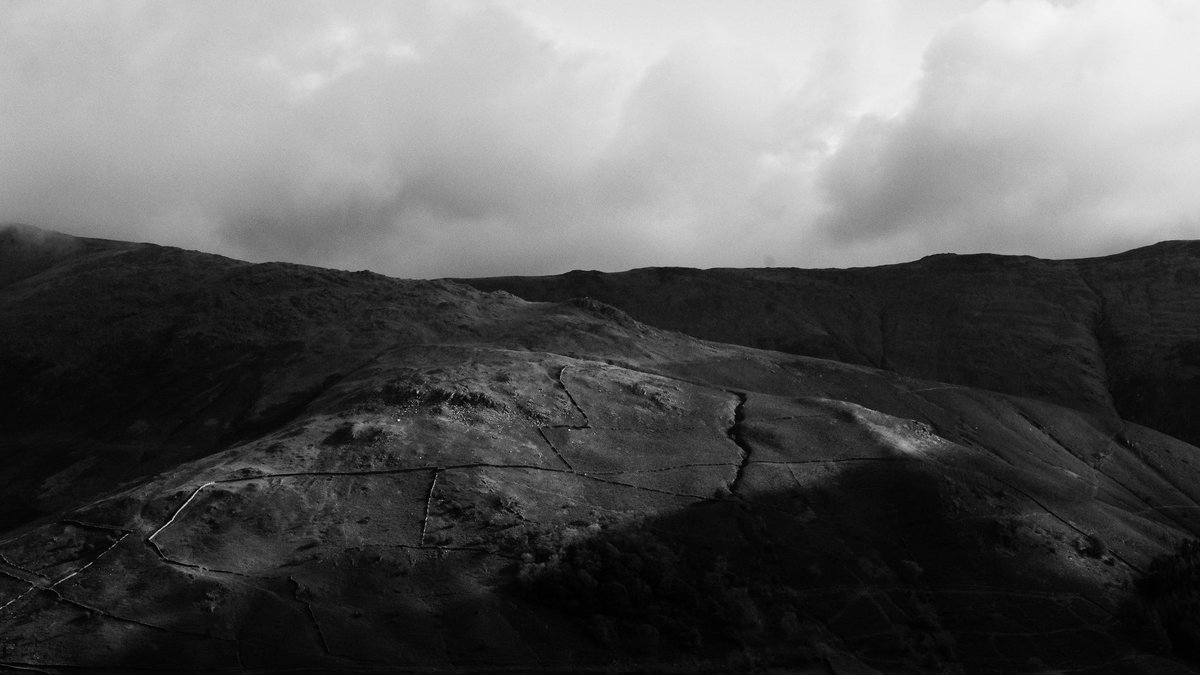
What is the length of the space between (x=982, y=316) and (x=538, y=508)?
105 meters

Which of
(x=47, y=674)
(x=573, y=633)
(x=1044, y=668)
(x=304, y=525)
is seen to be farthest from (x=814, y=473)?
(x=47, y=674)

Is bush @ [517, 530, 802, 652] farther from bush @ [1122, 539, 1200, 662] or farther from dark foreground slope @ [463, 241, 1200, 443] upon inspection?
dark foreground slope @ [463, 241, 1200, 443]

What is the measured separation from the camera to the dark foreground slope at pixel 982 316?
124812 millimetres

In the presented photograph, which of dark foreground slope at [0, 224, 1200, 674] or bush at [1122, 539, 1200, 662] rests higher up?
dark foreground slope at [0, 224, 1200, 674]

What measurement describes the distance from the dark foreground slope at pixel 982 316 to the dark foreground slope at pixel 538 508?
39.2 meters

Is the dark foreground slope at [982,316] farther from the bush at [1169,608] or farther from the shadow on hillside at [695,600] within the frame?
the shadow on hillside at [695,600]

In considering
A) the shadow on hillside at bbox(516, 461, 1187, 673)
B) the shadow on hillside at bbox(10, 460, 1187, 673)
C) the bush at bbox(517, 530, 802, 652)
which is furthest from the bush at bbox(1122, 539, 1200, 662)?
the bush at bbox(517, 530, 802, 652)

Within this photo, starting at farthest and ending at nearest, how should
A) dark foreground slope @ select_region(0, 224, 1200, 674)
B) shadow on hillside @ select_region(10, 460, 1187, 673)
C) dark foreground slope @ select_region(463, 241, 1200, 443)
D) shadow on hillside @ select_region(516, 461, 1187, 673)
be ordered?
dark foreground slope @ select_region(463, 241, 1200, 443), shadow on hillside @ select_region(516, 461, 1187, 673), dark foreground slope @ select_region(0, 224, 1200, 674), shadow on hillside @ select_region(10, 460, 1187, 673)

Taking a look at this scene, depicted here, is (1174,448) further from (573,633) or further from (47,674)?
(47,674)

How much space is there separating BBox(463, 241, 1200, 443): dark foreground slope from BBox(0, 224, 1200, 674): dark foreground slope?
39247 millimetres

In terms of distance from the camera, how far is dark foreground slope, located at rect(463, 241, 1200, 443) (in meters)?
125

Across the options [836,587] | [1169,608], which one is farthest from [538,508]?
[1169,608]

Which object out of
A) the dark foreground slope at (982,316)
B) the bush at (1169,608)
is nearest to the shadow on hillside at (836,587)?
the bush at (1169,608)

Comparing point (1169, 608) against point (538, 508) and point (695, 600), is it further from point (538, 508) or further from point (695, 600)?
point (538, 508)
